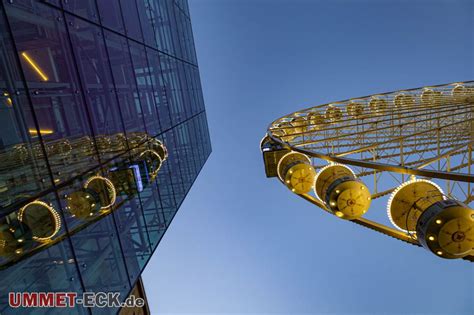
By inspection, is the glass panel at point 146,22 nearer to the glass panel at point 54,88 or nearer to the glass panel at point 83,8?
the glass panel at point 83,8

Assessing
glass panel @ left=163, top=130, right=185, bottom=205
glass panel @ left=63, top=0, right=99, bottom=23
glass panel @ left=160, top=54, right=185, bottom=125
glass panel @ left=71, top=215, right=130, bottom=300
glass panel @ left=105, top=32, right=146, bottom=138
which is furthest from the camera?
glass panel @ left=160, top=54, right=185, bottom=125

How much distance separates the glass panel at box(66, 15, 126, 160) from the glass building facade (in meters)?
0.04

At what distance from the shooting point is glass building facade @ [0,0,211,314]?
7.10m

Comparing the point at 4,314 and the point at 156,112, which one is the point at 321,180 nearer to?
the point at 156,112

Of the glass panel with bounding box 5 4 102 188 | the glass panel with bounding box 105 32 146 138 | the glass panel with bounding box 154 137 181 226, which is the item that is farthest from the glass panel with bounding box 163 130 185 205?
the glass panel with bounding box 5 4 102 188

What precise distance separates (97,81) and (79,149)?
311 centimetres

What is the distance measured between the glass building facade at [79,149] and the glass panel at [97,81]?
43 millimetres

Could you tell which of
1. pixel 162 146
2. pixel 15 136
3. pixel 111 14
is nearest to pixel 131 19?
pixel 111 14

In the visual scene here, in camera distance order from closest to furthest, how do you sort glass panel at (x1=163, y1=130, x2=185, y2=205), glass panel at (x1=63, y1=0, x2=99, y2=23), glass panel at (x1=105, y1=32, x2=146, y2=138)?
glass panel at (x1=63, y1=0, x2=99, y2=23)
glass panel at (x1=105, y1=32, x2=146, y2=138)
glass panel at (x1=163, y1=130, x2=185, y2=205)

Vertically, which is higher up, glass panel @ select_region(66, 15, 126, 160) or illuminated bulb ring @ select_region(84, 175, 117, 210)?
glass panel @ select_region(66, 15, 126, 160)

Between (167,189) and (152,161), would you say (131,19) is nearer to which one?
(152,161)

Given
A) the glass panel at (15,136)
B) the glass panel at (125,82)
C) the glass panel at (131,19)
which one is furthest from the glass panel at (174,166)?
the glass panel at (15,136)

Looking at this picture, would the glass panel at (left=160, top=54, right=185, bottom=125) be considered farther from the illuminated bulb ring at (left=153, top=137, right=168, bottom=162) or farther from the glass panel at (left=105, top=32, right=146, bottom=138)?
the glass panel at (left=105, top=32, right=146, bottom=138)

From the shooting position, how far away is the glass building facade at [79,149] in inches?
280
